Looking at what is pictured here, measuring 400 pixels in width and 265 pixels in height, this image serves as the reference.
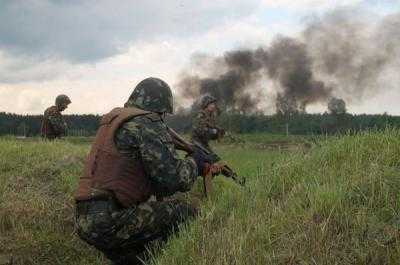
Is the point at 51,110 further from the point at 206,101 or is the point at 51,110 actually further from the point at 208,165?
the point at 208,165

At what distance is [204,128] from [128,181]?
17.7 ft

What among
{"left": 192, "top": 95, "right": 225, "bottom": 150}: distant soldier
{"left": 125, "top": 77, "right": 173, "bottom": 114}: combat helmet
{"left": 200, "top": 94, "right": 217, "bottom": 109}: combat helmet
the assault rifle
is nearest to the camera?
{"left": 125, "top": 77, "right": 173, "bottom": 114}: combat helmet

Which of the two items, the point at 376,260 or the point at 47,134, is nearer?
the point at 376,260

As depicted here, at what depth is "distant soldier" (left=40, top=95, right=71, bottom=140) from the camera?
50.9 feet

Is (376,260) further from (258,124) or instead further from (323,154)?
(258,124)

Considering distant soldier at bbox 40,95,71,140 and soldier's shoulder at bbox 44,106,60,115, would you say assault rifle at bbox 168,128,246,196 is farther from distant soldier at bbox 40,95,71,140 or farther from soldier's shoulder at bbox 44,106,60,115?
soldier's shoulder at bbox 44,106,60,115

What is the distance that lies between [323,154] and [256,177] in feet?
2.49

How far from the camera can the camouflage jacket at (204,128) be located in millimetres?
11328

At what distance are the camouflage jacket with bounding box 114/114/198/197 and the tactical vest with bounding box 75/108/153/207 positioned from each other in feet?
0.20

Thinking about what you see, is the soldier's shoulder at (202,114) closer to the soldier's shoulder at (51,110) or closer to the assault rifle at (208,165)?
the assault rifle at (208,165)

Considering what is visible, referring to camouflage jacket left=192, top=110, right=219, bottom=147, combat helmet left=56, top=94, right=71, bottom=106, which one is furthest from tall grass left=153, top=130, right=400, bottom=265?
combat helmet left=56, top=94, right=71, bottom=106

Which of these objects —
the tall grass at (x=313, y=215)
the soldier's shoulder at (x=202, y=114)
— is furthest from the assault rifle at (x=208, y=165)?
the soldier's shoulder at (x=202, y=114)

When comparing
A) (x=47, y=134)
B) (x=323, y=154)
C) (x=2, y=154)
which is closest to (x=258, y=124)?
(x=47, y=134)

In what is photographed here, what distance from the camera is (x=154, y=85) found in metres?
6.45
